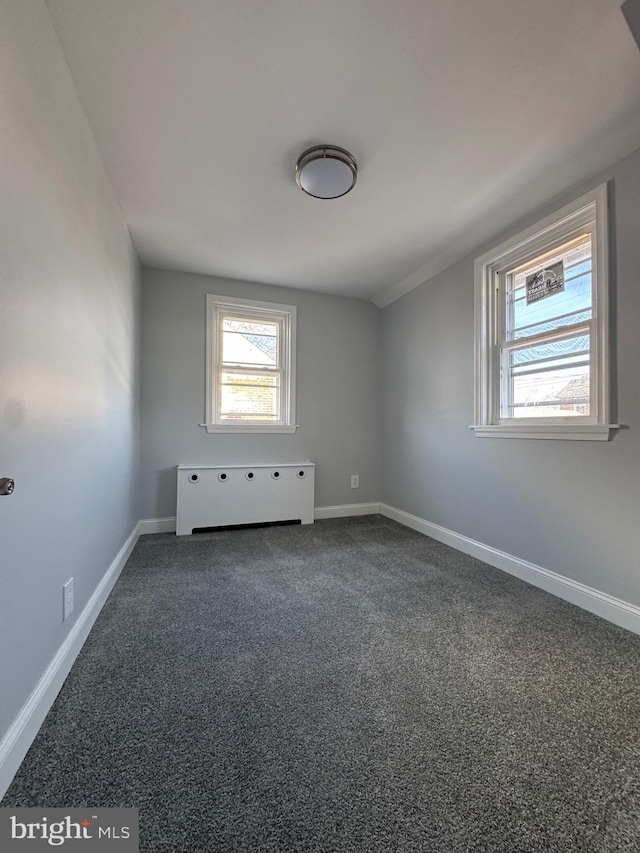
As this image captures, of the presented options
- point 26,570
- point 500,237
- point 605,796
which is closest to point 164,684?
point 26,570

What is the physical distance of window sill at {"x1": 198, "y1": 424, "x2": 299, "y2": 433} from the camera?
11.5 feet

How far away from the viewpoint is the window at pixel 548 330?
76.5 inches

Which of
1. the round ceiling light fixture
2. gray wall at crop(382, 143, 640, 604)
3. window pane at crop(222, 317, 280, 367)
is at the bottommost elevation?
gray wall at crop(382, 143, 640, 604)

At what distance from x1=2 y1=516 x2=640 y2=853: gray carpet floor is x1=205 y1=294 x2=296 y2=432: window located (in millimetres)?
1863

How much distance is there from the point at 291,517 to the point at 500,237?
297 centimetres

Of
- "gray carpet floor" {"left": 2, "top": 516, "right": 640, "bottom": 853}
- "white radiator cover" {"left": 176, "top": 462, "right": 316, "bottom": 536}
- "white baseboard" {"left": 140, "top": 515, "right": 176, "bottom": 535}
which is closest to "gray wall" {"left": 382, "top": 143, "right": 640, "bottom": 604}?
"gray carpet floor" {"left": 2, "top": 516, "right": 640, "bottom": 853}

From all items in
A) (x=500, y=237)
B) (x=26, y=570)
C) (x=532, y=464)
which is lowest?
(x=26, y=570)

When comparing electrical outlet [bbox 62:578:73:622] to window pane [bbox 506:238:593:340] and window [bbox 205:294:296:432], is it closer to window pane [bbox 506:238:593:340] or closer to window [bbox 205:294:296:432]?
window [bbox 205:294:296:432]

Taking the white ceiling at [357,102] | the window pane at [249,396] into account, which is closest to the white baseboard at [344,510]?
the window pane at [249,396]

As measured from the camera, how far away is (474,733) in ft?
3.75

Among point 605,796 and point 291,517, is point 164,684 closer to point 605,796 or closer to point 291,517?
point 605,796

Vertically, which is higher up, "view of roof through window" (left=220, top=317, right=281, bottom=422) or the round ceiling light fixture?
the round ceiling light fixture

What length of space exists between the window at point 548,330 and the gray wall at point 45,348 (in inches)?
100

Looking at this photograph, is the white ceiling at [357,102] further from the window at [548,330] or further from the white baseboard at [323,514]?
the white baseboard at [323,514]
